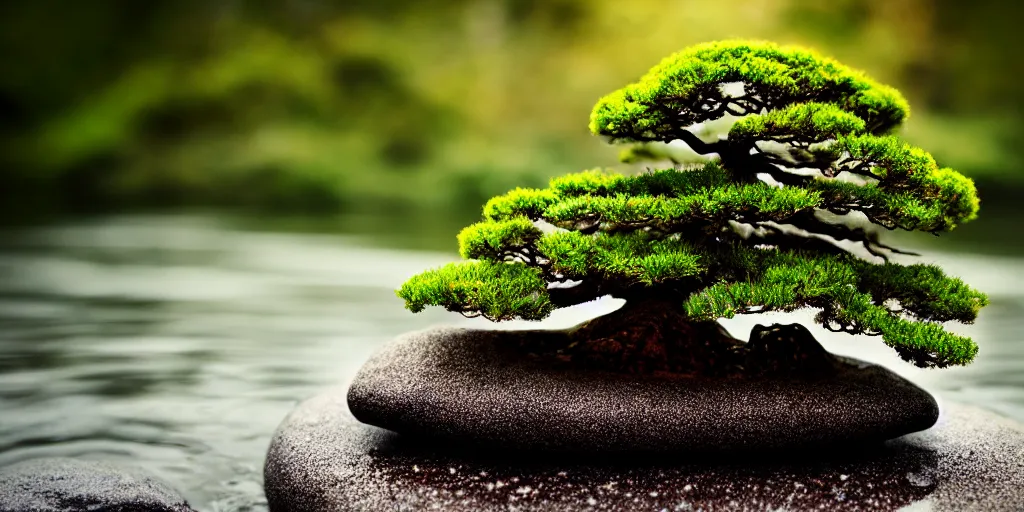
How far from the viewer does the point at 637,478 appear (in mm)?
2510

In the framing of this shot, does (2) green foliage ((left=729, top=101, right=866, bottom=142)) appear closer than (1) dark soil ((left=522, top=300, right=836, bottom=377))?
Yes

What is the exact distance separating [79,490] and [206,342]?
2695 mm

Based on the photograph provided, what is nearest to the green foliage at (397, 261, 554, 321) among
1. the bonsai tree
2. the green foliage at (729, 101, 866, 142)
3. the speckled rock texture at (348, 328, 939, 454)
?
the bonsai tree

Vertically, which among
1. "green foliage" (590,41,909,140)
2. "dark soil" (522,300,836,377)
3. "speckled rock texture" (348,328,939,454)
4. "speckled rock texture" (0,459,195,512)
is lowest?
"speckled rock texture" (0,459,195,512)

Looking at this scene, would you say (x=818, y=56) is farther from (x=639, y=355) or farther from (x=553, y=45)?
(x=553, y=45)

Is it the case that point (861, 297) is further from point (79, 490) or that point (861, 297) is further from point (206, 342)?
point (206, 342)

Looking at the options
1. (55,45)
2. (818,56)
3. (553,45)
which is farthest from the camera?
(55,45)

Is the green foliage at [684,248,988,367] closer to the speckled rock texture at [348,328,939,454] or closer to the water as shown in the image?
the speckled rock texture at [348,328,939,454]

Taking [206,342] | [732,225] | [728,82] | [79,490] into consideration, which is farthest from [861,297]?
[206,342]

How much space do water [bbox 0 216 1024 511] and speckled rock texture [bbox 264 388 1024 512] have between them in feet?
1.45

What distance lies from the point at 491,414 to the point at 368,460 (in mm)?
420

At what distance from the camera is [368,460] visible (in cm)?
269

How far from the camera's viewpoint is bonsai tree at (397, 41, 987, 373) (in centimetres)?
254

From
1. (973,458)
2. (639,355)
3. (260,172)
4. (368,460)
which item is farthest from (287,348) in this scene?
(260,172)
